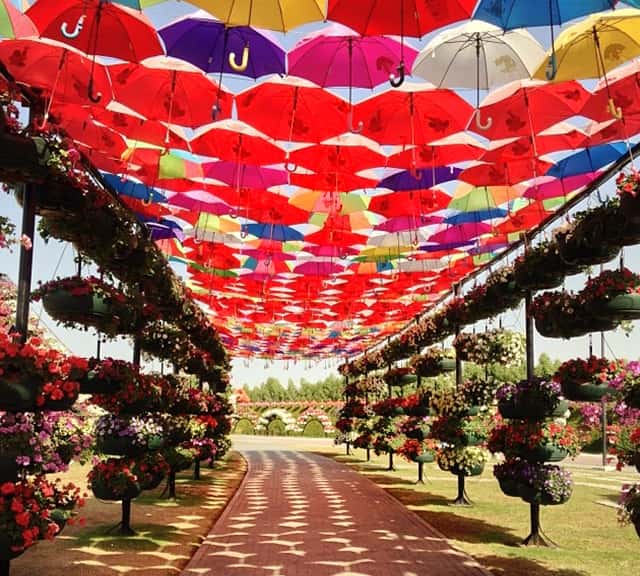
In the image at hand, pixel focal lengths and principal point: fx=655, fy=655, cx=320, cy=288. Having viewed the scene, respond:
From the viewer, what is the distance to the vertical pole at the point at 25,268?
5379 millimetres

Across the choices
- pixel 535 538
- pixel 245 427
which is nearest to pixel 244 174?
pixel 535 538

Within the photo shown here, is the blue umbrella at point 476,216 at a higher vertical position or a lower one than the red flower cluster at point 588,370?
higher

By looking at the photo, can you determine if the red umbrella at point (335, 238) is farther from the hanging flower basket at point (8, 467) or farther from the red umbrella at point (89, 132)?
the hanging flower basket at point (8, 467)

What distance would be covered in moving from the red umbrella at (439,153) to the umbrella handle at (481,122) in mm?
646

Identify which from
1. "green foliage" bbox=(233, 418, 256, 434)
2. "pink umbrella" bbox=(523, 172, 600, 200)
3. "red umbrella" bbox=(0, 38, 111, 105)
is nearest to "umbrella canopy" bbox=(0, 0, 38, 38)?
"red umbrella" bbox=(0, 38, 111, 105)

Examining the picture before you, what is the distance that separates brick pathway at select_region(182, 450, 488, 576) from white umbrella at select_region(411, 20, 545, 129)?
501cm

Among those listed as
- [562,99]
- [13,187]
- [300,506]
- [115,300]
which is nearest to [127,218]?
[115,300]

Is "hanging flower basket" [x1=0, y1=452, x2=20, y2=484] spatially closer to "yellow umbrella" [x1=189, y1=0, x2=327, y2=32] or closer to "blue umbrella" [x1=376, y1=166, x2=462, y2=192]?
"yellow umbrella" [x1=189, y1=0, x2=327, y2=32]

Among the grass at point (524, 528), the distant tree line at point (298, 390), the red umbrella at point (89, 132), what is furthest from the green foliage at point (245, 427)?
the red umbrella at point (89, 132)

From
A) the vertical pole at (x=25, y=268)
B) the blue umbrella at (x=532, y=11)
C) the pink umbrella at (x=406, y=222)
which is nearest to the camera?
the blue umbrella at (x=532, y=11)

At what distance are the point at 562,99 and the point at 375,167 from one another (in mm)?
2422

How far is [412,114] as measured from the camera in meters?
7.14

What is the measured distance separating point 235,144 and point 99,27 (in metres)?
2.54

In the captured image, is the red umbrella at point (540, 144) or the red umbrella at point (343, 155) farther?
the red umbrella at point (343, 155)
